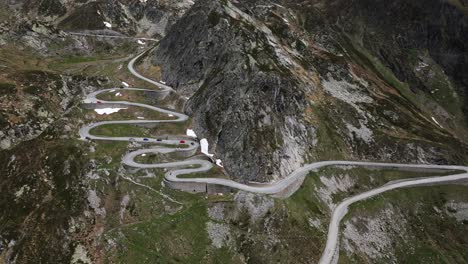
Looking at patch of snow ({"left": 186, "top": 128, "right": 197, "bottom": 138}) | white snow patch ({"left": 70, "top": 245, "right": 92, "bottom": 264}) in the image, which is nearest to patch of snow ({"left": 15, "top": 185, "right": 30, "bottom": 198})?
white snow patch ({"left": 70, "top": 245, "right": 92, "bottom": 264})

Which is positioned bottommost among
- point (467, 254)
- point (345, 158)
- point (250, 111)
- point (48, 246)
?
point (467, 254)

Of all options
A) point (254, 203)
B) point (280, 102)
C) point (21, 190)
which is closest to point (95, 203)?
point (21, 190)

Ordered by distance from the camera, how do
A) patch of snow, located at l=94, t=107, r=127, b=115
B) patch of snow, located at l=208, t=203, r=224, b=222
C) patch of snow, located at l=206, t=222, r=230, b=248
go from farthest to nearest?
patch of snow, located at l=94, t=107, r=127, b=115 < patch of snow, located at l=208, t=203, r=224, b=222 < patch of snow, located at l=206, t=222, r=230, b=248

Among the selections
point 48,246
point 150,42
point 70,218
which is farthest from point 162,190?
point 150,42

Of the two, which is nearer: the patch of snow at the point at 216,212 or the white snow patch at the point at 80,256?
the white snow patch at the point at 80,256

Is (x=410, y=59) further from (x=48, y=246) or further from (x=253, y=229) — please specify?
(x=48, y=246)

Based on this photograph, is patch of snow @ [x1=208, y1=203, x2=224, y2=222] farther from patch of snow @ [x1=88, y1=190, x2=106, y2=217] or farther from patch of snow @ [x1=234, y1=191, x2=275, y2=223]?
patch of snow @ [x1=88, y1=190, x2=106, y2=217]

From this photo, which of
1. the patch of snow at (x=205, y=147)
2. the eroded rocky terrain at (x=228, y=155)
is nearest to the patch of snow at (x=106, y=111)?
the eroded rocky terrain at (x=228, y=155)

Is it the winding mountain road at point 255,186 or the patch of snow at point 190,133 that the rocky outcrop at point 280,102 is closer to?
the patch of snow at point 190,133

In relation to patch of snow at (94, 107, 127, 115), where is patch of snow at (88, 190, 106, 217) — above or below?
below
